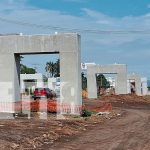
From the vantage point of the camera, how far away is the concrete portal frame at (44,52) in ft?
107

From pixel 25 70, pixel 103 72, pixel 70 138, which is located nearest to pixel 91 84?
pixel 103 72

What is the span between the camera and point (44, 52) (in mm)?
33344

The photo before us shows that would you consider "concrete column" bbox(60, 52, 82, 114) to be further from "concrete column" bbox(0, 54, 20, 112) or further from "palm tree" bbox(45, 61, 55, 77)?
"palm tree" bbox(45, 61, 55, 77)

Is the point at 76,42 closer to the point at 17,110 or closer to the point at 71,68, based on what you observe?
the point at 71,68

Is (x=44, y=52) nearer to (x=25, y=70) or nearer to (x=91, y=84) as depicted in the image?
(x=91, y=84)

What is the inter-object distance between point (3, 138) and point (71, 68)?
52.2 feet

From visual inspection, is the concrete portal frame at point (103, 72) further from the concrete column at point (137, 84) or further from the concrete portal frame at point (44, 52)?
the concrete portal frame at point (44, 52)

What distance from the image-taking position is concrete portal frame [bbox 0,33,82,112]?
32.8m

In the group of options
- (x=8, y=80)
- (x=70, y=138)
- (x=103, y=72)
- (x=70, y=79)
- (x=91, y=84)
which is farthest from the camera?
(x=103, y=72)

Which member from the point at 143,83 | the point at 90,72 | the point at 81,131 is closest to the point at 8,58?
the point at 81,131

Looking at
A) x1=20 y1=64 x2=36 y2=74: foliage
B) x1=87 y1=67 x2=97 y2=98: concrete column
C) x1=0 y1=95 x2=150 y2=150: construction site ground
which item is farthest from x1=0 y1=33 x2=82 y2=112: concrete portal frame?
x1=20 y1=64 x2=36 y2=74: foliage

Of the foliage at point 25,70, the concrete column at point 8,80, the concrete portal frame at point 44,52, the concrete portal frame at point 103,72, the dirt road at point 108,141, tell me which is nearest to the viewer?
the dirt road at point 108,141

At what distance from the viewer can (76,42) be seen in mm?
32531

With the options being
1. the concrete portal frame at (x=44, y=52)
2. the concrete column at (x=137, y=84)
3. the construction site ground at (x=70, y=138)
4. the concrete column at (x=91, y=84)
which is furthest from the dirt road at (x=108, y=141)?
the concrete column at (x=137, y=84)
